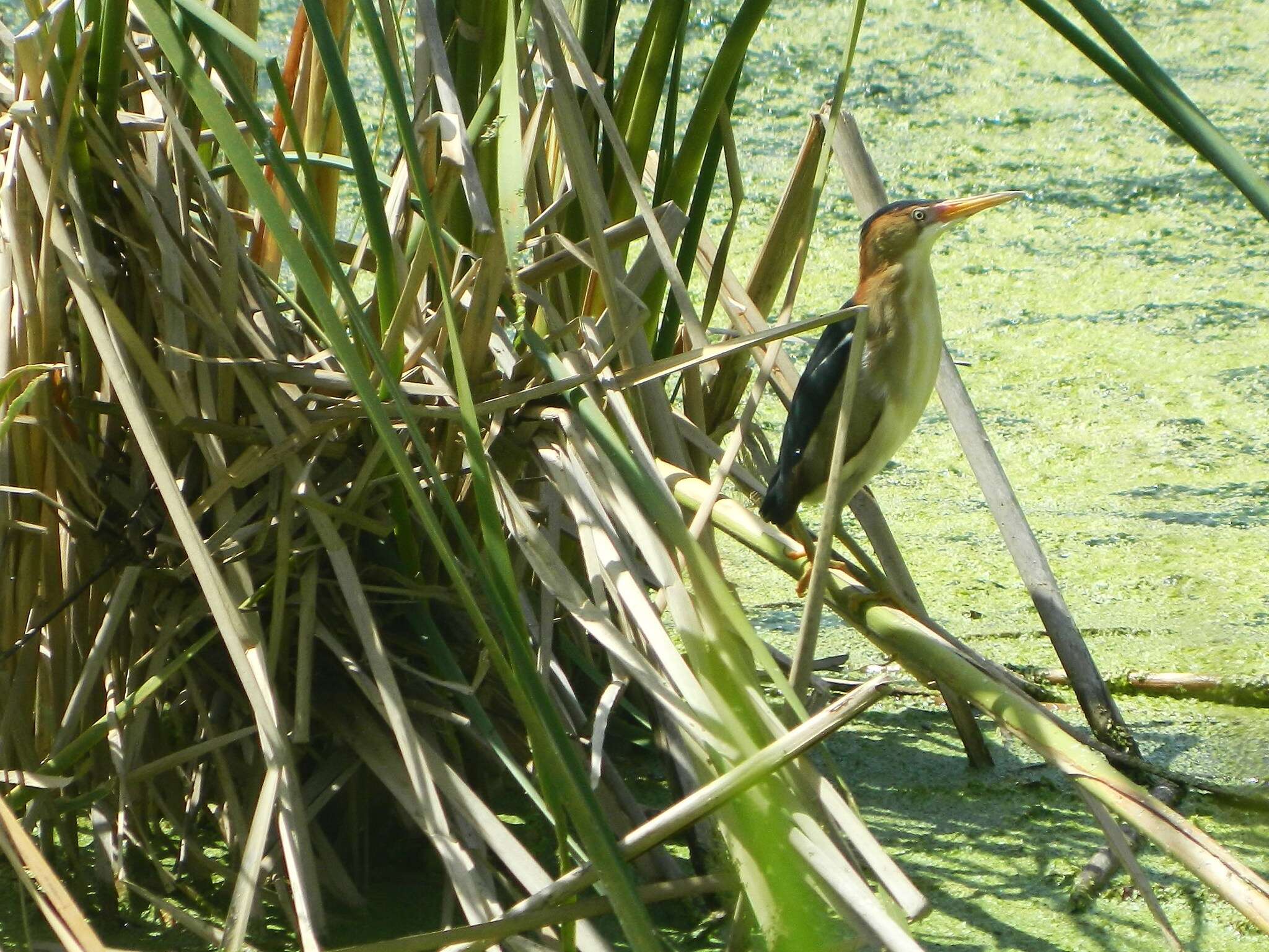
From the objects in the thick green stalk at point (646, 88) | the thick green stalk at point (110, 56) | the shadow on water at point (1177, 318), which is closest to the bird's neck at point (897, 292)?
the thick green stalk at point (646, 88)

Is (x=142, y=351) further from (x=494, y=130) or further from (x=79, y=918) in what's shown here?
(x=79, y=918)

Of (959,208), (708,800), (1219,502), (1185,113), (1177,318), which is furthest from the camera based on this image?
(1177,318)

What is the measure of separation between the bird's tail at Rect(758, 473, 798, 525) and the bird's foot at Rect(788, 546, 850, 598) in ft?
0.29

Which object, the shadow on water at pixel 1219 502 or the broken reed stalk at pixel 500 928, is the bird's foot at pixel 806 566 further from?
the shadow on water at pixel 1219 502

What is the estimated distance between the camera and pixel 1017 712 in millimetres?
898

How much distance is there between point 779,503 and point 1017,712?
0.72m

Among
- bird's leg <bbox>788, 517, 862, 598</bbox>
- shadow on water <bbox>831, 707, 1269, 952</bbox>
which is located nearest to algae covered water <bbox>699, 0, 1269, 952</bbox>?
shadow on water <bbox>831, 707, 1269, 952</bbox>

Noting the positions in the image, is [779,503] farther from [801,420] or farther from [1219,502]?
[1219,502]

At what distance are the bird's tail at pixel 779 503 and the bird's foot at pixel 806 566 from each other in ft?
0.29

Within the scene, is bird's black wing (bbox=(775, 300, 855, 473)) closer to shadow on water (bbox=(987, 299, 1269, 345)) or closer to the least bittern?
the least bittern

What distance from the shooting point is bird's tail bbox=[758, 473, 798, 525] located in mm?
1609

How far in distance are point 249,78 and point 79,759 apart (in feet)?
2.28

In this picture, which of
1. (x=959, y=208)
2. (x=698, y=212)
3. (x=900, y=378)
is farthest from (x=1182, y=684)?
(x=698, y=212)

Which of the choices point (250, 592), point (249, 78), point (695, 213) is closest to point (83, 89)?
point (249, 78)
